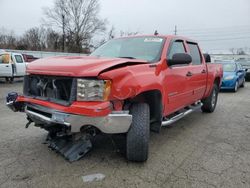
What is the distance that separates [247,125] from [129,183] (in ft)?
12.9

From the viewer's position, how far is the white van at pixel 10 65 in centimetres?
1422

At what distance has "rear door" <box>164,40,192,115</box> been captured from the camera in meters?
4.02

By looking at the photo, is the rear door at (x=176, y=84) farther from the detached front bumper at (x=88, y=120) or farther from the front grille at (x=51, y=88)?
the front grille at (x=51, y=88)

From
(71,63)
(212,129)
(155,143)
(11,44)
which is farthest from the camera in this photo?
(11,44)

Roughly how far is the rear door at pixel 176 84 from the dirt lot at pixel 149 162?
0.67 meters

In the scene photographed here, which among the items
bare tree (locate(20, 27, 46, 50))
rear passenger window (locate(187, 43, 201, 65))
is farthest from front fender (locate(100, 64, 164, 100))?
bare tree (locate(20, 27, 46, 50))

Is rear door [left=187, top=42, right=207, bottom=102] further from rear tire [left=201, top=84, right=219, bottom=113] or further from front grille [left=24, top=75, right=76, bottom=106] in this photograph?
front grille [left=24, top=75, right=76, bottom=106]

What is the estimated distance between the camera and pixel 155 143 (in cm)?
433

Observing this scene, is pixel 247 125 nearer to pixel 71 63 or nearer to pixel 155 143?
pixel 155 143

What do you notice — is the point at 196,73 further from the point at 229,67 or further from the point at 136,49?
the point at 229,67

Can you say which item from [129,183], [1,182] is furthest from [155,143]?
[1,182]

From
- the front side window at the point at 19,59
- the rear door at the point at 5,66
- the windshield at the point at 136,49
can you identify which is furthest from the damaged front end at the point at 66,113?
the front side window at the point at 19,59

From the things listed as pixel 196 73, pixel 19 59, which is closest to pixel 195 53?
pixel 196 73

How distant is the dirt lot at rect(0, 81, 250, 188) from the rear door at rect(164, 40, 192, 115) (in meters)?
0.67
